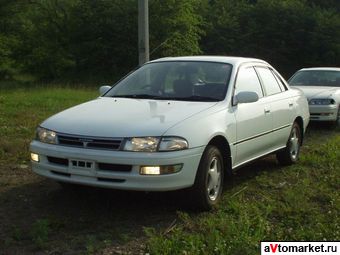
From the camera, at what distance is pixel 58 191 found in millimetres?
5941

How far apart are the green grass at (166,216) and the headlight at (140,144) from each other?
69cm

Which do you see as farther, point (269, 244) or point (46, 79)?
point (46, 79)

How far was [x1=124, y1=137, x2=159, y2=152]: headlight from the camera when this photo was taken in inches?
187

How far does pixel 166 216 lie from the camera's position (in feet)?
16.8

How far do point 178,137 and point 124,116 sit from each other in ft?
2.01

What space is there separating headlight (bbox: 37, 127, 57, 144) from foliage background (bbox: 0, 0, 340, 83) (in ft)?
115

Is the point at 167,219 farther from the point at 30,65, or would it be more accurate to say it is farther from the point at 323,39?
the point at 323,39

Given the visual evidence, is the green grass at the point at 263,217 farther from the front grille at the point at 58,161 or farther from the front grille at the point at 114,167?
the front grille at the point at 58,161

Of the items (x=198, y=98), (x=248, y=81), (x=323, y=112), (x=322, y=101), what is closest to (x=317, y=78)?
(x=322, y=101)

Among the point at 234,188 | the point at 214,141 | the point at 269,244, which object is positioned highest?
the point at 214,141

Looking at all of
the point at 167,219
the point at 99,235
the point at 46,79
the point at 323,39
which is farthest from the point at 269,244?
the point at 323,39

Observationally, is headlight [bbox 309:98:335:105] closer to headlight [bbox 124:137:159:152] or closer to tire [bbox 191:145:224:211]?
tire [bbox 191:145:224:211]

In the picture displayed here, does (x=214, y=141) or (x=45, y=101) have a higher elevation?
(x=214, y=141)

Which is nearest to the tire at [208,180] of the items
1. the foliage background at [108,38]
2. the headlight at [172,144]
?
the headlight at [172,144]
